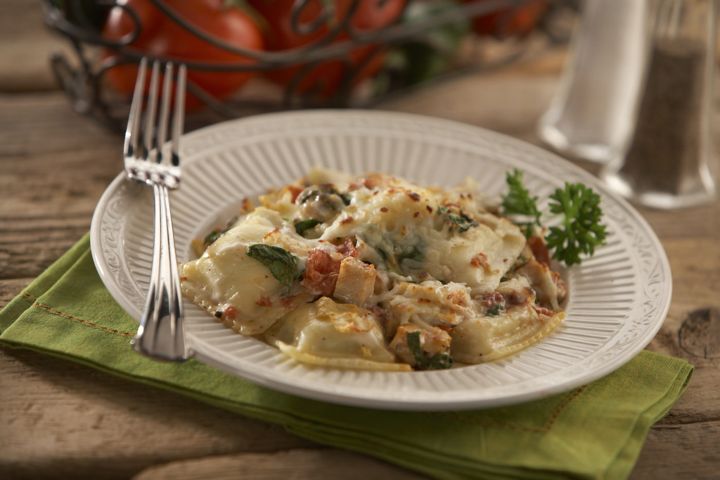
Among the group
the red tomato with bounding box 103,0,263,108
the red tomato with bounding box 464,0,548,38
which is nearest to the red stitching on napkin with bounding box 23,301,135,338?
the red tomato with bounding box 103,0,263,108

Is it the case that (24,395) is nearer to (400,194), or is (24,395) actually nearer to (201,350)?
(201,350)

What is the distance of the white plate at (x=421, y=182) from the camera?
179cm

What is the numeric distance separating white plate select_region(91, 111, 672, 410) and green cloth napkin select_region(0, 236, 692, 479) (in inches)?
4.5

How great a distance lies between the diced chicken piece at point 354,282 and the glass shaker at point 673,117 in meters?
1.69

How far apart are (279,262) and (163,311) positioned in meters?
0.37

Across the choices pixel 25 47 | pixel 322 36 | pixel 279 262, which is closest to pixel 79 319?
pixel 279 262

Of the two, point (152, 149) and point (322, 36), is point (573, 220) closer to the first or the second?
point (152, 149)

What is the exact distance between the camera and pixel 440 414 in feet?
6.38

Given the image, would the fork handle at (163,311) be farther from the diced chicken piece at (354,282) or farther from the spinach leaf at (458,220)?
the spinach leaf at (458,220)

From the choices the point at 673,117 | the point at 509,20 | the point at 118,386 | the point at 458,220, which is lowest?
the point at 118,386

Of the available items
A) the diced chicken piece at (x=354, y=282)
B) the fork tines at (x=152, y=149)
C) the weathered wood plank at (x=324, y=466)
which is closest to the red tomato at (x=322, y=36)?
the fork tines at (x=152, y=149)

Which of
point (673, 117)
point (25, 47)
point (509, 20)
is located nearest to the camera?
point (673, 117)

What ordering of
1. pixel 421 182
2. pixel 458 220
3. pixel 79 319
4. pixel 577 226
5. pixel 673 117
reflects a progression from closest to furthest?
pixel 79 319, pixel 458 220, pixel 577 226, pixel 421 182, pixel 673 117

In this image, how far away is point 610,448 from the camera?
6.16ft
